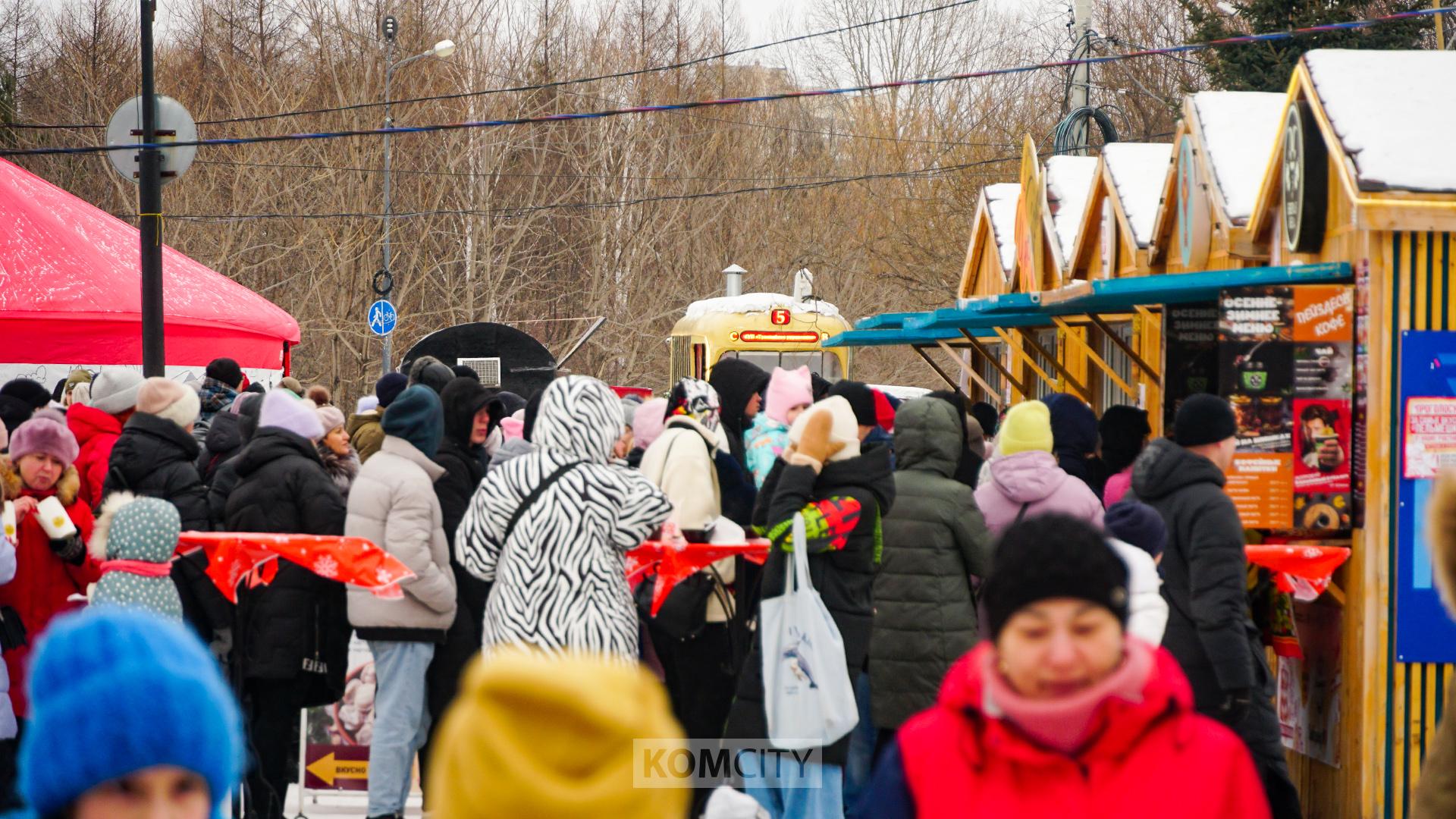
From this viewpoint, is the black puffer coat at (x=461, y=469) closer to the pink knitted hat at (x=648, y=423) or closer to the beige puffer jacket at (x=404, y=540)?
the beige puffer jacket at (x=404, y=540)

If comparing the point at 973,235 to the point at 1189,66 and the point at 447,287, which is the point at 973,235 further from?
the point at 1189,66

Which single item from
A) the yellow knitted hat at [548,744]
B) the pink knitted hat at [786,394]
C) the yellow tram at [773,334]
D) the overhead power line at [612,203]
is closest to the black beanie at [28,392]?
the pink knitted hat at [786,394]

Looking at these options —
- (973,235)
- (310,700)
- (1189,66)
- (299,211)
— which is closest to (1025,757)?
(310,700)

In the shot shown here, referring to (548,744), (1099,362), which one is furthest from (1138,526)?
(1099,362)

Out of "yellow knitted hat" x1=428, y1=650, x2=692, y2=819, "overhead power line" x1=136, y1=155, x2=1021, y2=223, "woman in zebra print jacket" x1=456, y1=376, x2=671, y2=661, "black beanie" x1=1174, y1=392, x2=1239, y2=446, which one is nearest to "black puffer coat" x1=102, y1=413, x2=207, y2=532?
"woman in zebra print jacket" x1=456, y1=376, x2=671, y2=661

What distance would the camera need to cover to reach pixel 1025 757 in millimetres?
2705

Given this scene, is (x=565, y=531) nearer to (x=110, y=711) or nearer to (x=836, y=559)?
(x=836, y=559)

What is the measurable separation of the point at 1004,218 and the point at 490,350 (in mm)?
8403

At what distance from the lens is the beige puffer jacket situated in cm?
Answer: 654

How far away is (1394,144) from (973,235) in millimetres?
11315

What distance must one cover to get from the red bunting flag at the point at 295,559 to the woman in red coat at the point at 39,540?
22.9 inches

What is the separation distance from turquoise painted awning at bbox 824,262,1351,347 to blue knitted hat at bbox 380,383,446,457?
10.8 feet

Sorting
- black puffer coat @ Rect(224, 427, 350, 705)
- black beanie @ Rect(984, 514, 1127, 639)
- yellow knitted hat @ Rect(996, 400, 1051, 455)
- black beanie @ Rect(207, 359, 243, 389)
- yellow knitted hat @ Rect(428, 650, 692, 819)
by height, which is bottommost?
black puffer coat @ Rect(224, 427, 350, 705)

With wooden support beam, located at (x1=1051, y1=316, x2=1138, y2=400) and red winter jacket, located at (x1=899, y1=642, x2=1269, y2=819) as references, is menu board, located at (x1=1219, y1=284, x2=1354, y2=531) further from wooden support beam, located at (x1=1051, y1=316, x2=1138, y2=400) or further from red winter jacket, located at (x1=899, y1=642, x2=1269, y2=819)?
red winter jacket, located at (x1=899, y1=642, x2=1269, y2=819)
